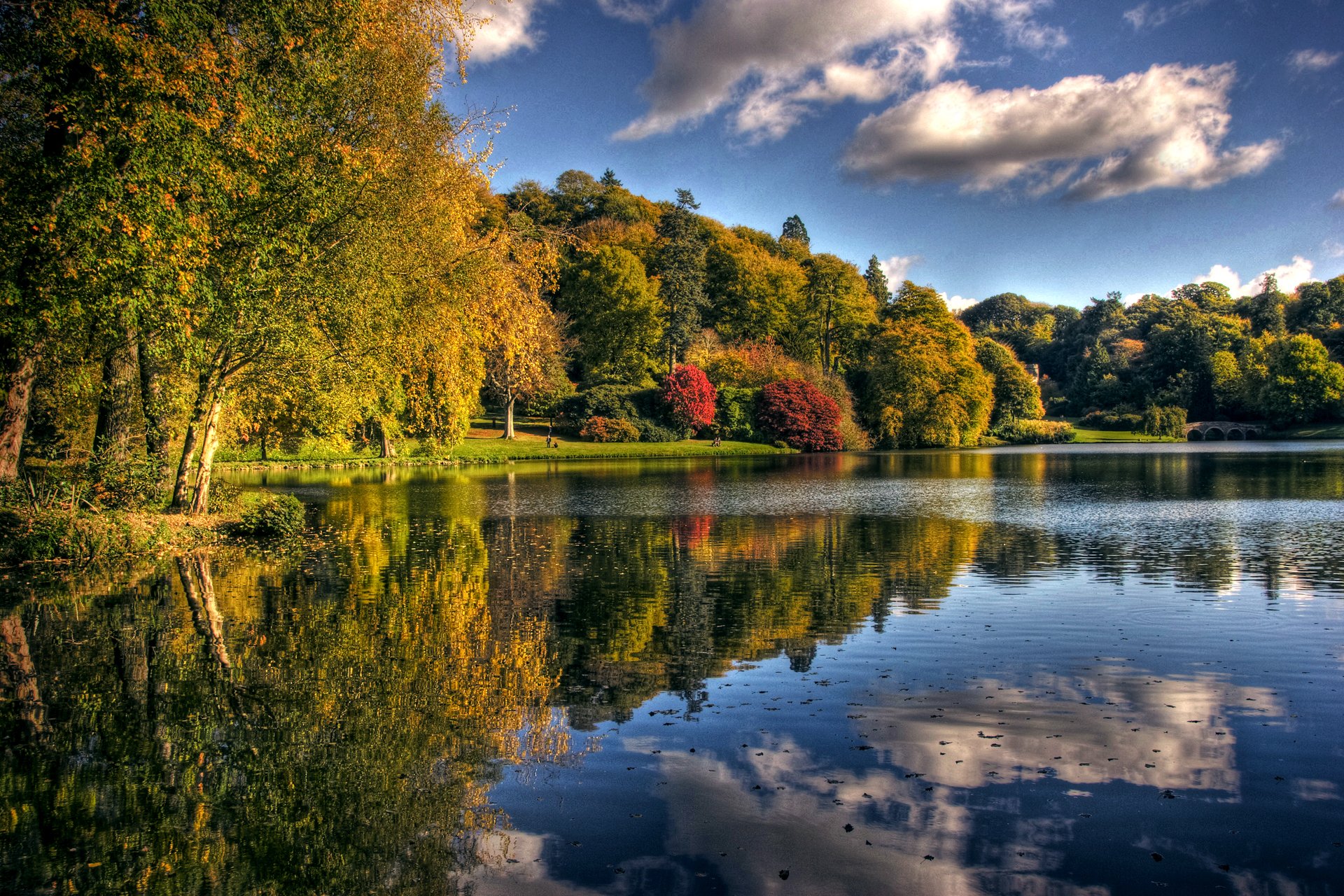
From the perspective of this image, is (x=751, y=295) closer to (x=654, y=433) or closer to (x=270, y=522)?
(x=654, y=433)

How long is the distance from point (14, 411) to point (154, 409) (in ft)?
9.66

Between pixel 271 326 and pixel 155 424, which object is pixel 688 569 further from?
pixel 155 424

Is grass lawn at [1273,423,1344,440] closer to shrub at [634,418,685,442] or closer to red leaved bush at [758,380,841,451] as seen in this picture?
red leaved bush at [758,380,841,451]

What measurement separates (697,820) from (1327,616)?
1115cm

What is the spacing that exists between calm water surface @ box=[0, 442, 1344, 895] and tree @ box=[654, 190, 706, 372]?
67.2 metres

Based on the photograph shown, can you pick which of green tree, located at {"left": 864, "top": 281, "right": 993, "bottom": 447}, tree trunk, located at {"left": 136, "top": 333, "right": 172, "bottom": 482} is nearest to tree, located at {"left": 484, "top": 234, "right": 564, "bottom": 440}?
tree trunk, located at {"left": 136, "top": 333, "right": 172, "bottom": 482}

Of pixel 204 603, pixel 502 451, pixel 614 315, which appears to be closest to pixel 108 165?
pixel 204 603

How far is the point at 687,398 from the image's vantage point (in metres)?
75.9

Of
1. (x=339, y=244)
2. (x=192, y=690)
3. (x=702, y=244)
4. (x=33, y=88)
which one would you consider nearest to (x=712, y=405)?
(x=702, y=244)

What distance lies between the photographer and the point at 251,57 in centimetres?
1794

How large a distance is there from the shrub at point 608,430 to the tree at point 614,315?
24.1ft

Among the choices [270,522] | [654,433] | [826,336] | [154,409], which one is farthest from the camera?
[826,336]

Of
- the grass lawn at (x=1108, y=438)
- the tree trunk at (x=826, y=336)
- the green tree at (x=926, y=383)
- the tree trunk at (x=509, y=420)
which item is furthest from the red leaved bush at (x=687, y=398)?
the grass lawn at (x=1108, y=438)

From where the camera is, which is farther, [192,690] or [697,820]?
[192,690]
